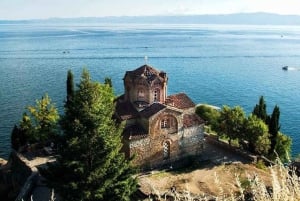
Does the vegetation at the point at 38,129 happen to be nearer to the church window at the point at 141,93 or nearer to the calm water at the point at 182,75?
the calm water at the point at 182,75

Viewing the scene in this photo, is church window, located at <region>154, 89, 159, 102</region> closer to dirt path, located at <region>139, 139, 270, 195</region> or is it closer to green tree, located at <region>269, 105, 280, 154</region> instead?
dirt path, located at <region>139, 139, 270, 195</region>

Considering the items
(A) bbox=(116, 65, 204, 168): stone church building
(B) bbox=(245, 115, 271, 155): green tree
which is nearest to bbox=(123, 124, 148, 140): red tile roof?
(A) bbox=(116, 65, 204, 168): stone church building

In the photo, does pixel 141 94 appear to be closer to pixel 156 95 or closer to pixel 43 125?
pixel 156 95

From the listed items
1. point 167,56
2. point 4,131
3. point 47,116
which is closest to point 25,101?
point 4,131

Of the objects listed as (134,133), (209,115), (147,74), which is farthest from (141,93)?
(209,115)

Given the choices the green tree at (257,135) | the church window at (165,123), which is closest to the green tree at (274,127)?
the green tree at (257,135)

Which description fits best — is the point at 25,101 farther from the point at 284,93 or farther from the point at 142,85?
the point at 284,93
